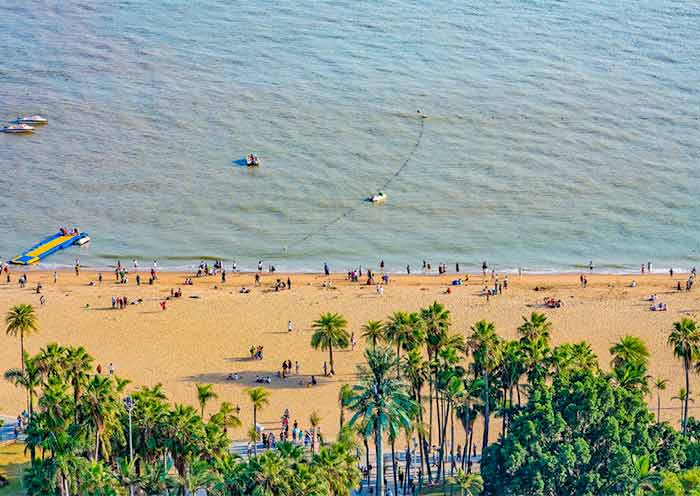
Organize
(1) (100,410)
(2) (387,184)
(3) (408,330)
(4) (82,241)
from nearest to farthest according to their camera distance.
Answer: (1) (100,410) < (3) (408,330) < (4) (82,241) < (2) (387,184)

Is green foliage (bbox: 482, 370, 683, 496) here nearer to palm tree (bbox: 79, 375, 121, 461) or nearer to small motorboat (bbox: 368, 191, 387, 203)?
palm tree (bbox: 79, 375, 121, 461)

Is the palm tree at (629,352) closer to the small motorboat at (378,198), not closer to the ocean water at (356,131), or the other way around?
the ocean water at (356,131)

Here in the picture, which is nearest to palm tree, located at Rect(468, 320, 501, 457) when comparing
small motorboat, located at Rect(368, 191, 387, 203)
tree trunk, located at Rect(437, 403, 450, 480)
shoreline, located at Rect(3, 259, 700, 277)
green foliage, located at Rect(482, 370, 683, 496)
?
tree trunk, located at Rect(437, 403, 450, 480)

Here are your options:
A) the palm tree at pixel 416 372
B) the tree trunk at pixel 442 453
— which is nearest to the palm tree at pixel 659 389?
the tree trunk at pixel 442 453

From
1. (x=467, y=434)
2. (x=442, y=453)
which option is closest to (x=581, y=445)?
(x=467, y=434)

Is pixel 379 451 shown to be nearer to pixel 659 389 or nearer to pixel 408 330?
pixel 408 330

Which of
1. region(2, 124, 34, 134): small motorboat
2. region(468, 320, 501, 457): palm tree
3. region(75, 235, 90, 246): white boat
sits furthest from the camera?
region(2, 124, 34, 134): small motorboat
